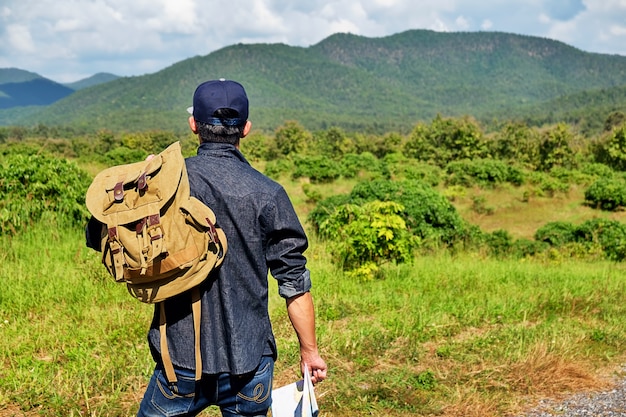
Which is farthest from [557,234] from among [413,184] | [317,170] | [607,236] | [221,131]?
[221,131]

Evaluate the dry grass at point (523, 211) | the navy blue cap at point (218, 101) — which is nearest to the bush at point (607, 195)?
the dry grass at point (523, 211)

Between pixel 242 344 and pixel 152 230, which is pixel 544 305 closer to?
pixel 242 344

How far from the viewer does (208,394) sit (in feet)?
6.11

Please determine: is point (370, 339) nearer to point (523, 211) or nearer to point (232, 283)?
point (232, 283)

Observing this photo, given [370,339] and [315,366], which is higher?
[315,366]

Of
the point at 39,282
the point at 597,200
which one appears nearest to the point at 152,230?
the point at 39,282

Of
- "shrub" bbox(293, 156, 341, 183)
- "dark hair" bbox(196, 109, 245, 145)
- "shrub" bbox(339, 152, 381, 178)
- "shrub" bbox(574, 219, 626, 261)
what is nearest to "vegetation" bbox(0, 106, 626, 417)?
"dark hair" bbox(196, 109, 245, 145)

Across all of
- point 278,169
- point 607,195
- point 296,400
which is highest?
point 296,400

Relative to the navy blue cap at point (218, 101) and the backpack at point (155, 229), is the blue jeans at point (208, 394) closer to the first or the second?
the backpack at point (155, 229)

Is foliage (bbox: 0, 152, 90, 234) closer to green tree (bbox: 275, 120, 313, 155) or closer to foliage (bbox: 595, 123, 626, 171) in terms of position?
foliage (bbox: 595, 123, 626, 171)

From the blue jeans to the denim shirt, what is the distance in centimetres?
6

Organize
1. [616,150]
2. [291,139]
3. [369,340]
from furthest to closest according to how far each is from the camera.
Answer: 1. [291,139]
2. [616,150]
3. [369,340]

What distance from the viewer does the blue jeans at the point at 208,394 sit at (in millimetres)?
1833

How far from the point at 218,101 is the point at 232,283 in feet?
1.97
